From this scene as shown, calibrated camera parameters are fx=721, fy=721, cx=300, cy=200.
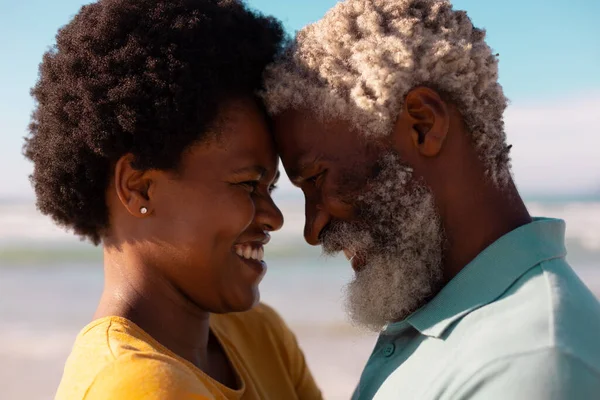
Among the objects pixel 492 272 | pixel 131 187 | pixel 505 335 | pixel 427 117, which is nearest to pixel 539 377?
pixel 505 335

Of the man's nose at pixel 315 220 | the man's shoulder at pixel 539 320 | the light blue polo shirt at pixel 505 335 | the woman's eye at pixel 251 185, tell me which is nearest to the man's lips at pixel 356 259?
the man's nose at pixel 315 220

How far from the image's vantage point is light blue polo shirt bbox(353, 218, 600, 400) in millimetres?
→ 1795

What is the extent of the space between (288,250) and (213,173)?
11.6m

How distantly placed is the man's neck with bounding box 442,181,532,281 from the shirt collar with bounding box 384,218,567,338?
7cm

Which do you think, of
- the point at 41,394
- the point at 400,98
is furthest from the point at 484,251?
the point at 41,394

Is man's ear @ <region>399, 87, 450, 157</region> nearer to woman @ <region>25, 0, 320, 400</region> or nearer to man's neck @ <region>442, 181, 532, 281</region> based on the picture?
man's neck @ <region>442, 181, 532, 281</region>

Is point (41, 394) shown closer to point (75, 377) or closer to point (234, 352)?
point (234, 352)

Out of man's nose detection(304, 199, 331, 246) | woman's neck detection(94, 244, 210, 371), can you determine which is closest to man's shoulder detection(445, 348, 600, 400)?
man's nose detection(304, 199, 331, 246)

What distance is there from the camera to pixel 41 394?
6.98 meters

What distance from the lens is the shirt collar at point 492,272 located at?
2.09 meters

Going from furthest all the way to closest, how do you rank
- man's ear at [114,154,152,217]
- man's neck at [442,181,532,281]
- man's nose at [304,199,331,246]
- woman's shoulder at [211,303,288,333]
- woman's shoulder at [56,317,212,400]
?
woman's shoulder at [211,303,288,333]
man's nose at [304,199,331,246]
man's ear at [114,154,152,217]
man's neck at [442,181,532,281]
woman's shoulder at [56,317,212,400]

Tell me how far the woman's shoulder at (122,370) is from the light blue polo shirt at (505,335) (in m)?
0.63

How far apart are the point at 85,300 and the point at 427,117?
8900 millimetres

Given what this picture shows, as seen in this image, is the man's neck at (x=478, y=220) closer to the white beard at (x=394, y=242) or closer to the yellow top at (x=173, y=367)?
the white beard at (x=394, y=242)
